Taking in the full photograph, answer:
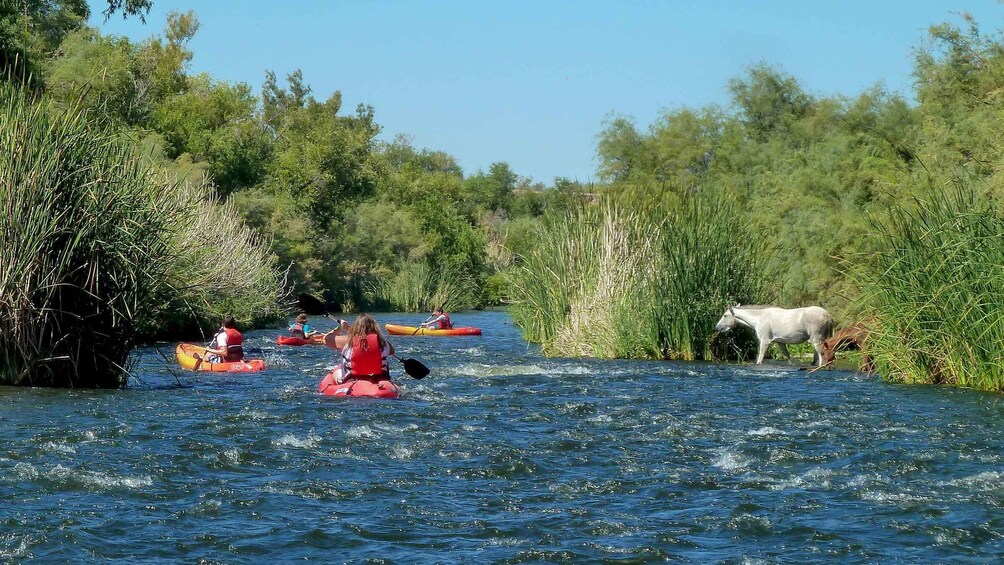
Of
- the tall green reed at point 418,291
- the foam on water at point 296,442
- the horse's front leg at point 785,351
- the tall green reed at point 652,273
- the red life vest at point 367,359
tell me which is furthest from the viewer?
the tall green reed at point 418,291

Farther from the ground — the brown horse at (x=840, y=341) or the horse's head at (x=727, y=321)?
the horse's head at (x=727, y=321)

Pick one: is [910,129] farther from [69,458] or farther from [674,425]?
[69,458]

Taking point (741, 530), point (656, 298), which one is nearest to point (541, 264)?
point (656, 298)

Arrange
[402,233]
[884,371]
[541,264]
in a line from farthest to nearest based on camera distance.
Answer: [402,233], [541,264], [884,371]

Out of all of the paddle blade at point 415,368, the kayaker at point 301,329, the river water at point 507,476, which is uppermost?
the kayaker at point 301,329

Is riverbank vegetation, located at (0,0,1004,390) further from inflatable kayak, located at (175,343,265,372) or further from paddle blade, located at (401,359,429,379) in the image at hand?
paddle blade, located at (401,359,429,379)

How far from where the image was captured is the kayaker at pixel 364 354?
17.0 meters

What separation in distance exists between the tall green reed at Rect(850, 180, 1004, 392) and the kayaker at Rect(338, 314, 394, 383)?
7.20 metres

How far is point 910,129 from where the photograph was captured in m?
36.1

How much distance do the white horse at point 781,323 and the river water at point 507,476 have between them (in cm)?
498

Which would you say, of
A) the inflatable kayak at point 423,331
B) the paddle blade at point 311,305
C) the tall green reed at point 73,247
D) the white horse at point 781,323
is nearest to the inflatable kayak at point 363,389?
the tall green reed at point 73,247

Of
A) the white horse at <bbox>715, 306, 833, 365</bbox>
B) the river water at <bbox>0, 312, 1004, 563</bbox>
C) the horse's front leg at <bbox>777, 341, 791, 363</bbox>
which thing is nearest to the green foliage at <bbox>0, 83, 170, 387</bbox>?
the river water at <bbox>0, 312, 1004, 563</bbox>

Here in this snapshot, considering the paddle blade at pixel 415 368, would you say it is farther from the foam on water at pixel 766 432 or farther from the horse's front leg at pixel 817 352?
the horse's front leg at pixel 817 352

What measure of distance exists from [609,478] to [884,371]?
9454mm
